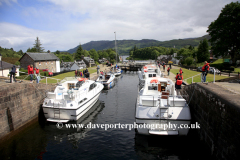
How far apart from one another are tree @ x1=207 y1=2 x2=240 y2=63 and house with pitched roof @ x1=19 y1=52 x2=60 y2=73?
44.5 meters

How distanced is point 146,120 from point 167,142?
194 cm

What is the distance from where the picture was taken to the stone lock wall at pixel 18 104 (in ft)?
34.2

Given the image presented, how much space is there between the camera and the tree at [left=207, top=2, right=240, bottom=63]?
32531 mm

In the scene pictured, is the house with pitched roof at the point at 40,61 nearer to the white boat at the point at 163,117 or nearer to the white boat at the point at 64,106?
the white boat at the point at 64,106

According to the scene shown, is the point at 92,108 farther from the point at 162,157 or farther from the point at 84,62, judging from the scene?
the point at 84,62

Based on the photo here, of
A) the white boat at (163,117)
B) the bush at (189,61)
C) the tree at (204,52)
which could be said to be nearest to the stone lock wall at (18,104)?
the white boat at (163,117)

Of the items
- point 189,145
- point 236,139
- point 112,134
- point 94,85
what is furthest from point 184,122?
point 94,85

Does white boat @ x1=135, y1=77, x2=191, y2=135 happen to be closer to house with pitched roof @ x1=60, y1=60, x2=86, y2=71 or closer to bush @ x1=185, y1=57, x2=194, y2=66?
bush @ x1=185, y1=57, x2=194, y2=66

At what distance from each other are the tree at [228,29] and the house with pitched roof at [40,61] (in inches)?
1752

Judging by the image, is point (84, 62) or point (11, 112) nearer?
point (11, 112)

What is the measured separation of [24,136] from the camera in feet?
35.7

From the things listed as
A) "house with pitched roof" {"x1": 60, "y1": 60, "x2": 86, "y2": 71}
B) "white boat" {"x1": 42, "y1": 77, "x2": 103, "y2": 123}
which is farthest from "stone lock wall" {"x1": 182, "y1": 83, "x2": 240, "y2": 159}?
"house with pitched roof" {"x1": 60, "y1": 60, "x2": 86, "y2": 71}

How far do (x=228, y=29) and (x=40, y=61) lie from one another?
46.8 metres

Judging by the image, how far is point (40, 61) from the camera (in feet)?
159
